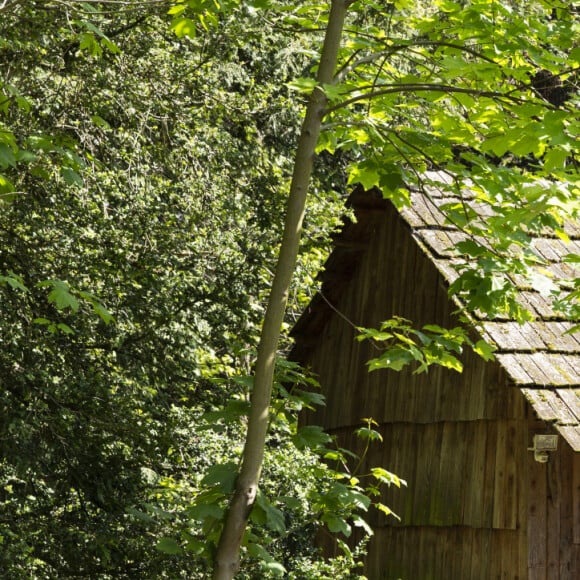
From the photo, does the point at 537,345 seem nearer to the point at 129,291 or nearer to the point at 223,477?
the point at 129,291

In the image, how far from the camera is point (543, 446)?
30.3 ft

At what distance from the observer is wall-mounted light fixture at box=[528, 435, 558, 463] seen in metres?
9.20

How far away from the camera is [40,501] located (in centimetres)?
1080

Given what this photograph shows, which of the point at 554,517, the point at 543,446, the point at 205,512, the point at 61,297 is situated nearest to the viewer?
the point at 205,512

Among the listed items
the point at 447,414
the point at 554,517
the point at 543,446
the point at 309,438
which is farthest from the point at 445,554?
the point at 309,438

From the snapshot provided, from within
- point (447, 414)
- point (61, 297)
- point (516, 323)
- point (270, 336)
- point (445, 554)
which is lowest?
point (445, 554)

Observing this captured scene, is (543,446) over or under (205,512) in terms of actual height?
over

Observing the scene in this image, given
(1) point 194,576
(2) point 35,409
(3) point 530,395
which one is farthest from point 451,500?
(2) point 35,409

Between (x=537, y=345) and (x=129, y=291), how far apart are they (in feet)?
14.6

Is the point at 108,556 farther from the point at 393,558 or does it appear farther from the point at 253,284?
the point at 253,284

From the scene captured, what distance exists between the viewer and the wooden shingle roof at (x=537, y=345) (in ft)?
28.9

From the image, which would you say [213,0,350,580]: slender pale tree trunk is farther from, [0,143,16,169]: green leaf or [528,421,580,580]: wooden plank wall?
[528,421,580,580]: wooden plank wall

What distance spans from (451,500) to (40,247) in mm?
5024

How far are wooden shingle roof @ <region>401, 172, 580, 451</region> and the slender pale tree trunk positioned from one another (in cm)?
293
